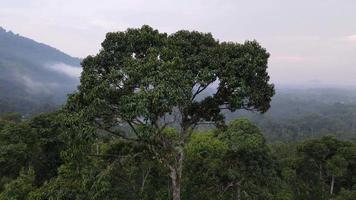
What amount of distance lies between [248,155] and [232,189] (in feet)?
9.66

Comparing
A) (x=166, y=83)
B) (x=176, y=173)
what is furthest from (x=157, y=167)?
(x=166, y=83)

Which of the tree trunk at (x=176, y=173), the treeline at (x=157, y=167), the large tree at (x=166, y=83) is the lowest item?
the treeline at (x=157, y=167)

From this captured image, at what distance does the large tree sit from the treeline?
85 cm

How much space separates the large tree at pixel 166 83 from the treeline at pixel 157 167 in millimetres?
855

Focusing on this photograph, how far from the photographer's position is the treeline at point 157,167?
13.5 metres

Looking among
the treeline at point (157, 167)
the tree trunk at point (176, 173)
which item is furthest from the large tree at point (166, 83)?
the treeline at point (157, 167)

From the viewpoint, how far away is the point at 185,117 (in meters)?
13.7

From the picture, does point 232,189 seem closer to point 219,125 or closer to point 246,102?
point 219,125

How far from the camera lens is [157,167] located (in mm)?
22344

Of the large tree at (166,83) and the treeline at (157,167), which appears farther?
the treeline at (157,167)

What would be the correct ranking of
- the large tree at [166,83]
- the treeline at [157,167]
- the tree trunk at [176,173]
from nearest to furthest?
the large tree at [166,83] < the tree trunk at [176,173] < the treeline at [157,167]

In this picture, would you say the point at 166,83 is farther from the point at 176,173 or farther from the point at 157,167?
the point at 157,167

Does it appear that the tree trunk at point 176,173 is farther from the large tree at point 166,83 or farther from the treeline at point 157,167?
the treeline at point 157,167

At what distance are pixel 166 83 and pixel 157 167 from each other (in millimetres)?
12641
